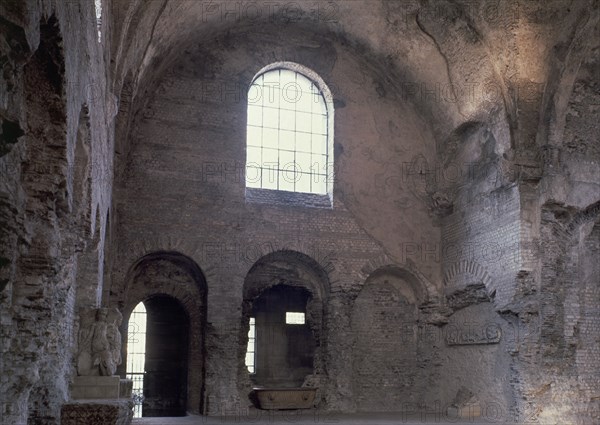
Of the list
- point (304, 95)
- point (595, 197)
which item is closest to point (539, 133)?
point (595, 197)

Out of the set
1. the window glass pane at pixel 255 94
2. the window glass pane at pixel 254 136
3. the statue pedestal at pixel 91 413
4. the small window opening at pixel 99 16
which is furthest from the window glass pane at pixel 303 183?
the statue pedestal at pixel 91 413

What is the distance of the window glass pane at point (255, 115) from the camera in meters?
16.1

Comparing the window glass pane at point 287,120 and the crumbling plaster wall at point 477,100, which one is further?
the window glass pane at point 287,120

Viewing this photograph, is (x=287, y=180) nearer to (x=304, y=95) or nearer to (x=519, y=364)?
(x=304, y=95)

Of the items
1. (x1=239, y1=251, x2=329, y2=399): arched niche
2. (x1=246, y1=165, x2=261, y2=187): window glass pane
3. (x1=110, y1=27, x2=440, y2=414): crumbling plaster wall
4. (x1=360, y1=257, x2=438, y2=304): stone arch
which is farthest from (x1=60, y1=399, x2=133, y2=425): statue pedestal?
(x1=360, y1=257, x2=438, y2=304): stone arch

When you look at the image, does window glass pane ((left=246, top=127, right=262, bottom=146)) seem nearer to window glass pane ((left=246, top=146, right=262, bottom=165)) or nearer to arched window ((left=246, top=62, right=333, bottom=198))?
arched window ((left=246, top=62, right=333, bottom=198))

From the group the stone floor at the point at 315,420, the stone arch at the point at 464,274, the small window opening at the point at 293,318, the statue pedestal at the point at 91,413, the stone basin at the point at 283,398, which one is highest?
the stone arch at the point at 464,274

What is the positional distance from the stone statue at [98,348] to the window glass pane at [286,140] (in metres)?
7.81

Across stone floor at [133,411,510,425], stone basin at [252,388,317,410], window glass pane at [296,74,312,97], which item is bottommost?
stone floor at [133,411,510,425]

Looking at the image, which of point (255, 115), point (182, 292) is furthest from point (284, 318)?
point (255, 115)

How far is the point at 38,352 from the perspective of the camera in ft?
18.0

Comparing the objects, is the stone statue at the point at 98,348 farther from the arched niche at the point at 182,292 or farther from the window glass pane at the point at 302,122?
the window glass pane at the point at 302,122

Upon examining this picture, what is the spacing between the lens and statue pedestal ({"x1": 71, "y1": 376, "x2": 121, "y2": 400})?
877cm

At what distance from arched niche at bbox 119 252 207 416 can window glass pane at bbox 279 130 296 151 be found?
11.7 feet
